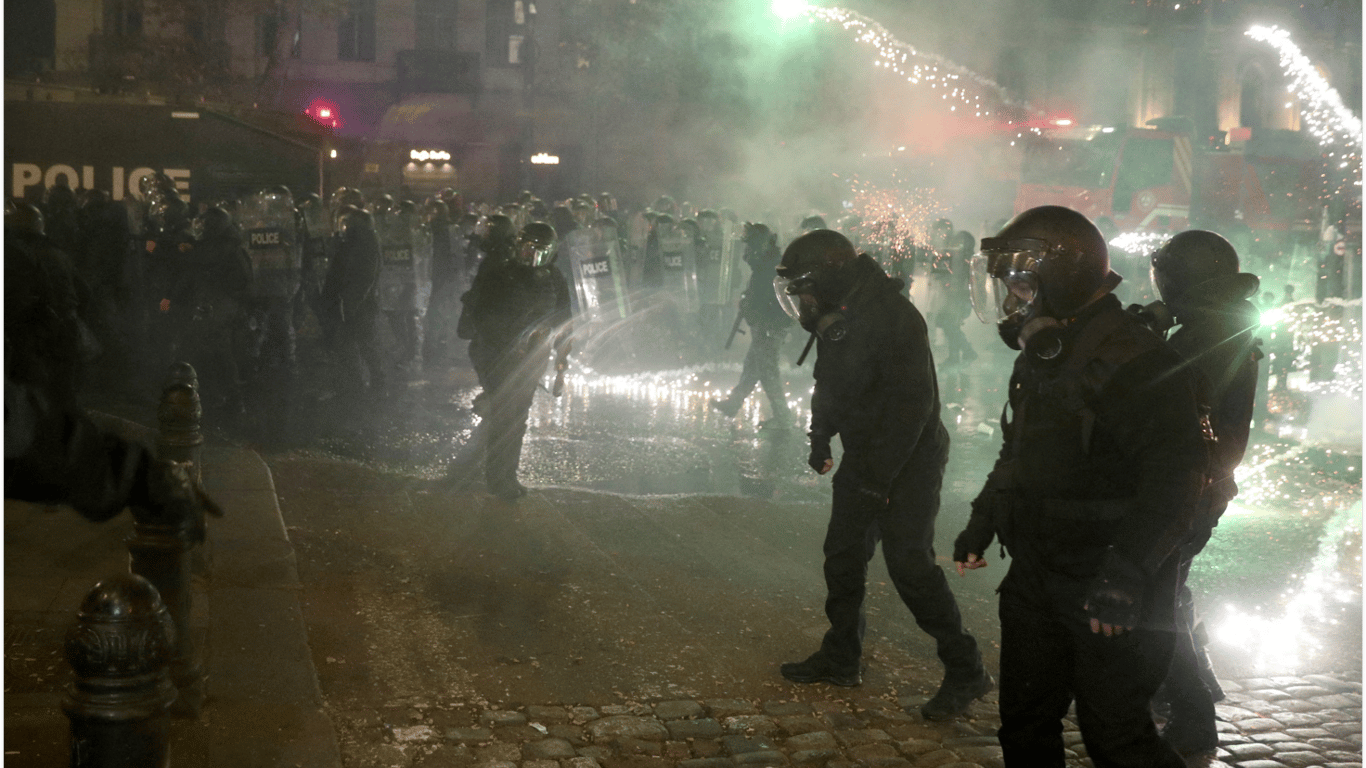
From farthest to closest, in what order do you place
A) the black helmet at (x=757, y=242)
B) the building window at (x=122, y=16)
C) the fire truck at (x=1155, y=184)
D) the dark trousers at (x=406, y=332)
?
1. the building window at (x=122, y=16)
2. the fire truck at (x=1155, y=184)
3. the dark trousers at (x=406, y=332)
4. the black helmet at (x=757, y=242)

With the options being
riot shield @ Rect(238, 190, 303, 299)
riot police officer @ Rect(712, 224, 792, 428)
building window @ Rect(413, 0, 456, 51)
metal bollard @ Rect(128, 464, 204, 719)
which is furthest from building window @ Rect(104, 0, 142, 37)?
metal bollard @ Rect(128, 464, 204, 719)

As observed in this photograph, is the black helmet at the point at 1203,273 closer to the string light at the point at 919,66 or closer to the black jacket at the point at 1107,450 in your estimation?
the black jacket at the point at 1107,450

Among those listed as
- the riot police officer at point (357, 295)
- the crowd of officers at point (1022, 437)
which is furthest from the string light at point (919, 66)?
the crowd of officers at point (1022, 437)

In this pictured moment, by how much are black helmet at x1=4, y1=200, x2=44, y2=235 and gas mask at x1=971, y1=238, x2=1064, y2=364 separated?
241 inches

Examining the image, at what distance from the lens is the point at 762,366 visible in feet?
33.0

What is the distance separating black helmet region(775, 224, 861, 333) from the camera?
175 inches

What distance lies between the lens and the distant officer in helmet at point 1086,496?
2844mm

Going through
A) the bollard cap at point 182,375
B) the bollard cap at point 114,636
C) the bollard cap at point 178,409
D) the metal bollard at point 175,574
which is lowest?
the metal bollard at point 175,574

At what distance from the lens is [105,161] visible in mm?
15766

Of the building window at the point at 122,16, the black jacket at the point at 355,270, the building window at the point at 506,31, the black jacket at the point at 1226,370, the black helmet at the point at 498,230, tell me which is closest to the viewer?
the black jacket at the point at 1226,370

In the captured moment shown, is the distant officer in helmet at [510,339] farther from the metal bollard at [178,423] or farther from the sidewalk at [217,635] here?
the metal bollard at [178,423]

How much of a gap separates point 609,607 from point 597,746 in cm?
138

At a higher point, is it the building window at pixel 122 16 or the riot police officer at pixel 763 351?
the building window at pixel 122 16

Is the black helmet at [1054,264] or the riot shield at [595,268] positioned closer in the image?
the black helmet at [1054,264]
